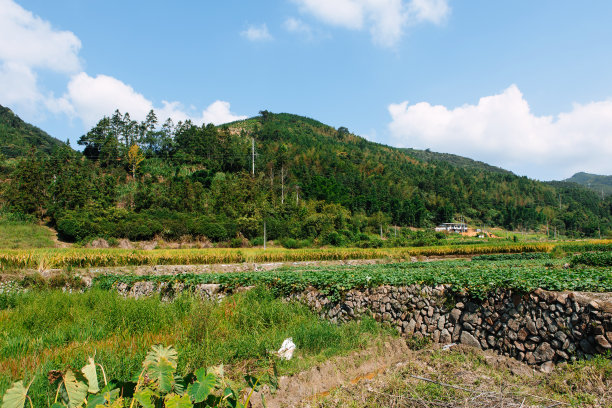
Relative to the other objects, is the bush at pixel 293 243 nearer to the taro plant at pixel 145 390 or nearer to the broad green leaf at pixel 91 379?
the taro plant at pixel 145 390

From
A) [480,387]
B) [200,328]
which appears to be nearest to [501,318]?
[480,387]

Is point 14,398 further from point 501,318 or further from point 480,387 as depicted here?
point 501,318

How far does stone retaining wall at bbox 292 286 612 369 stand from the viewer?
510 centimetres

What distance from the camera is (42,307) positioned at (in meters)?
7.89

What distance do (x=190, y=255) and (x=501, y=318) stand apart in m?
20.9

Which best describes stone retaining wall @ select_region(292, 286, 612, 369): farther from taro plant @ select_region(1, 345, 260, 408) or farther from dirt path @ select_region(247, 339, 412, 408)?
taro plant @ select_region(1, 345, 260, 408)

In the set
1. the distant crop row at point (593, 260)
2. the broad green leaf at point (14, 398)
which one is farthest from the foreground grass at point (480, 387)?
the distant crop row at point (593, 260)

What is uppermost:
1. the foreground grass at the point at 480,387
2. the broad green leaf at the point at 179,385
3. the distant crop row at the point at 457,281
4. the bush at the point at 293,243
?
the broad green leaf at the point at 179,385

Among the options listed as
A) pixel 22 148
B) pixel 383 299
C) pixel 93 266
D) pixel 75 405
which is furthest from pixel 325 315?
pixel 22 148

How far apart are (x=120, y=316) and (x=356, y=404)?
5295mm

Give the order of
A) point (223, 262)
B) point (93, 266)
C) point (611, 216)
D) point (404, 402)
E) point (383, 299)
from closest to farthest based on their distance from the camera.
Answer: point (404, 402)
point (383, 299)
point (93, 266)
point (223, 262)
point (611, 216)

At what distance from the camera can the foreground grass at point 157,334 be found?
14.6ft

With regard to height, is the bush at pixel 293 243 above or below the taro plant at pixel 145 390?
below

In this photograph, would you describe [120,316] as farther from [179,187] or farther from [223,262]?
[179,187]
